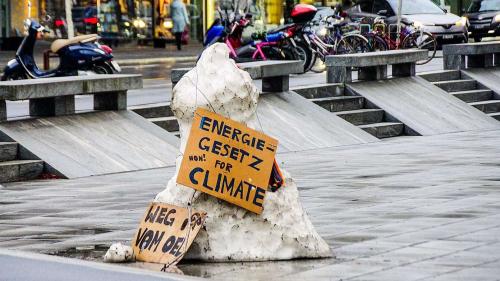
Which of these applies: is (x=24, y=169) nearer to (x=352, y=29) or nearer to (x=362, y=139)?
(x=362, y=139)

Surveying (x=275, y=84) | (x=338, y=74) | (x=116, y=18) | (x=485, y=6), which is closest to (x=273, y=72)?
(x=275, y=84)

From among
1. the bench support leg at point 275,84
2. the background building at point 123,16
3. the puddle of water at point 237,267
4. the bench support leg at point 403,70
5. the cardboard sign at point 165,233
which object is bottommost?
the background building at point 123,16

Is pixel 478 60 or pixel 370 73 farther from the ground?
pixel 370 73

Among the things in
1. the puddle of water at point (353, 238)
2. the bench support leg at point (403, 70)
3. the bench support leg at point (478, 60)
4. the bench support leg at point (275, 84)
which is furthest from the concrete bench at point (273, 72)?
the puddle of water at point (353, 238)

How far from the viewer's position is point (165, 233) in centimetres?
839

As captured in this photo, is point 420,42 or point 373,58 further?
point 420,42

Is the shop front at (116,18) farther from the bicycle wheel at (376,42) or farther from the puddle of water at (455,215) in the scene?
Result: the puddle of water at (455,215)

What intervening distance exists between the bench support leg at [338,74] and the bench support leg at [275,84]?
165 cm

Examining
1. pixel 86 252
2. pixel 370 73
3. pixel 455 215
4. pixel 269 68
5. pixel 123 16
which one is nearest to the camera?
pixel 86 252

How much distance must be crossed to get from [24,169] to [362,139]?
19.3 ft

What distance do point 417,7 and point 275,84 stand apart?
1856 cm

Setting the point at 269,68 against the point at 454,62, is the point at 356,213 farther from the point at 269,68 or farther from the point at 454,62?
the point at 454,62

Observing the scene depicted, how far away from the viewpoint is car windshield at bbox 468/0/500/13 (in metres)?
45.1

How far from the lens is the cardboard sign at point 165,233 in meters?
8.26
